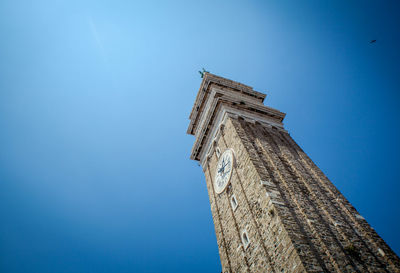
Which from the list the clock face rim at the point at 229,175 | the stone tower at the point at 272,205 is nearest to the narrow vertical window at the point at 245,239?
the stone tower at the point at 272,205

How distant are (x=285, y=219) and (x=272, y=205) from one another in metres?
0.84

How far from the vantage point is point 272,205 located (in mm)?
11328

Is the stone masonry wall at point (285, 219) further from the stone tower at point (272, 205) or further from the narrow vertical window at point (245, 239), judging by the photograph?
the narrow vertical window at point (245, 239)

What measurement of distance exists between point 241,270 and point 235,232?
6.57 feet

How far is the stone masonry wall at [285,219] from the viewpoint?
984 cm

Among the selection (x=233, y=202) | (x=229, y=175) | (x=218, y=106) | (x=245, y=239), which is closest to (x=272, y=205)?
(x=245, y=239)

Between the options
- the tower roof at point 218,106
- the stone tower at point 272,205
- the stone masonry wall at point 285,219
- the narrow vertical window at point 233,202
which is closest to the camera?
the stone masonry wall at point 285,219

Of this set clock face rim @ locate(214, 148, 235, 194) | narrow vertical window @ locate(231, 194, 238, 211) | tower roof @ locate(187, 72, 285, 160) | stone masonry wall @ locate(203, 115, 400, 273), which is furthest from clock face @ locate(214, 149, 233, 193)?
tower roof @ locate(187, 72, 285, 160)

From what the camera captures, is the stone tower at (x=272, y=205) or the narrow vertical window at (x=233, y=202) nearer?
the stone tower at (x=272, y=205)

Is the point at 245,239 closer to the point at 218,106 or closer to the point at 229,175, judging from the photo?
the point at 229,175

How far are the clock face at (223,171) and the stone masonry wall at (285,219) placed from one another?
44cm

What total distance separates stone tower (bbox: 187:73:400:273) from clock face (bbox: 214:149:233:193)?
0.07 metres

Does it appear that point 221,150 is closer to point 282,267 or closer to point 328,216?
point 328,216

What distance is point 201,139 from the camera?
22.3 metres
